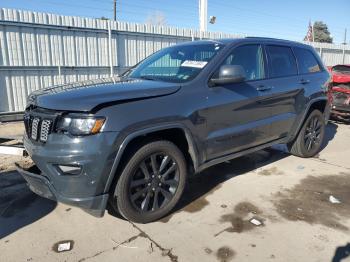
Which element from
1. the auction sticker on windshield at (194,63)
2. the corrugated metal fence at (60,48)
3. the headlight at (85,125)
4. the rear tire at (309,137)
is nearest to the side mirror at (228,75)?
the auction sticker on windshield at (194,63)

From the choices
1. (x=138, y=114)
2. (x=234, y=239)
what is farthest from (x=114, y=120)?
(x=234, y=239)

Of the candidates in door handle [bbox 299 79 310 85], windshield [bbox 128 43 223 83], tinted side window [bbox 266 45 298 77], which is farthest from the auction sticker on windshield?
door handle [bbox 299 79 310 85]

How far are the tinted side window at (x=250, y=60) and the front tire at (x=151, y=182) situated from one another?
141cm

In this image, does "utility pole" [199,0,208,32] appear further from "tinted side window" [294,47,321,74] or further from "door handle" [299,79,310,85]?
"door handle" [299,79,310,85]

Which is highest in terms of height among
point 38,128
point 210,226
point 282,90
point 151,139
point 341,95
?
point 282,90

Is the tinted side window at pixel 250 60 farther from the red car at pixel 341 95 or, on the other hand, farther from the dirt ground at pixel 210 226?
the red car at pixel 341 95

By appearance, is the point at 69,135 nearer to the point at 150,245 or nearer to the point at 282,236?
the point at 150,245

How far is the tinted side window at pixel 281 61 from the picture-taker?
4648 mm

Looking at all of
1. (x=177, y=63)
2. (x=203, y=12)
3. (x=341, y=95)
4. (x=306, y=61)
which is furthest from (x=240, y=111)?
(x=203, y=12)

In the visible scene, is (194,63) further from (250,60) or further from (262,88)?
(262,88)

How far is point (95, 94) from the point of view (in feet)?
Answer: 10.0

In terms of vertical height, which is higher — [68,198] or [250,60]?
[250,60]

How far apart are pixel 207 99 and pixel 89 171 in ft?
4.83

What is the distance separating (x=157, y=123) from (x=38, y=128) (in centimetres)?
109
